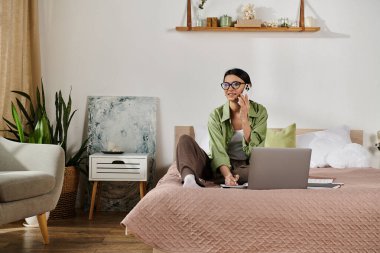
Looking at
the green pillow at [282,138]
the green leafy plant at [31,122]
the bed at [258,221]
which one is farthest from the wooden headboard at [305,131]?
the bed at [258,221]

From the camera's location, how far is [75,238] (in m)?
3.79

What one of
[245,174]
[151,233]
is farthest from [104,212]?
[151,233]

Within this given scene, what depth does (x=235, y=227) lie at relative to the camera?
249 cm

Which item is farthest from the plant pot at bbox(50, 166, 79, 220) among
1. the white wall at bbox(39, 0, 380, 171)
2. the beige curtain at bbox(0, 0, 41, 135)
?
the white wall at bbox(39, 0, 380, 171)

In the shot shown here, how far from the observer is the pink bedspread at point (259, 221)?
8.05 feet

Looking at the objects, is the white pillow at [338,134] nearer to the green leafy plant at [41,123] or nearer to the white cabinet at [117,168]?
the white cabinet at [117,168]

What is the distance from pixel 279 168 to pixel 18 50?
285cm

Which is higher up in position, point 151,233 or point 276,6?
point 276,6

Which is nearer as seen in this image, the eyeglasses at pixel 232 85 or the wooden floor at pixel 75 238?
the eyeglasses at pixel 232 85

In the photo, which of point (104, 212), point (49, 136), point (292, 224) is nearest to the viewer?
point (292, 224)

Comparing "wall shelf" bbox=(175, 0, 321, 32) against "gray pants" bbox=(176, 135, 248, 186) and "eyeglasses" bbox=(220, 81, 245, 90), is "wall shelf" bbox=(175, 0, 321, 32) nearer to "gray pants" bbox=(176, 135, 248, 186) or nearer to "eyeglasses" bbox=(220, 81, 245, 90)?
"eyeglasses" bbox=(220, 81, 245, 90)

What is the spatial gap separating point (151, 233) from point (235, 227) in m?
0.38

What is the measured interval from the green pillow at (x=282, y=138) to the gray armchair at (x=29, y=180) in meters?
1.71

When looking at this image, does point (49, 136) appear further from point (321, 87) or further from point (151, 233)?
point (321, 87)
